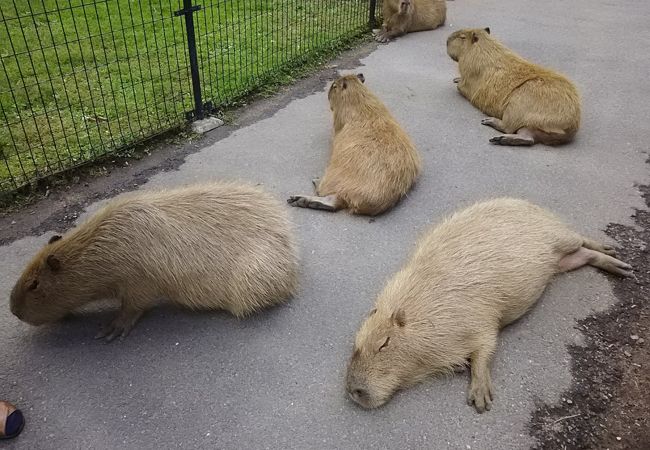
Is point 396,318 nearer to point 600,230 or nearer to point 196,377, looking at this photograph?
point 196,377

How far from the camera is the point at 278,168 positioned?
13.4 ft

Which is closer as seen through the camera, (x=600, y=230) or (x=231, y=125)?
(x=600, y=230)

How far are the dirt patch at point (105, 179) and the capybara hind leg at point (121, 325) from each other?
103cm

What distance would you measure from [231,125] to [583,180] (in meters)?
3.01

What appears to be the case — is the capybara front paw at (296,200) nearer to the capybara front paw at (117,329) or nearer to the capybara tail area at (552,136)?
the capybara front paw at (117,329)

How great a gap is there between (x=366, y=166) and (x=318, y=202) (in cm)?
42

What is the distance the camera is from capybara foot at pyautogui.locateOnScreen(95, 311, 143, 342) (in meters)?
2.69

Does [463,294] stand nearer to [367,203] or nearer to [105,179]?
[367,203]

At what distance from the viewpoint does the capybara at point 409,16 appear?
21.9 ft

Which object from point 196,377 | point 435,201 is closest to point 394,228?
point 435,201

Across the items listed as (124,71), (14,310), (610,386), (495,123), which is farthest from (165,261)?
(124,71)

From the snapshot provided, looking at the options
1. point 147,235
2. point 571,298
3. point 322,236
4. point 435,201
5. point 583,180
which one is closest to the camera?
point 147,235

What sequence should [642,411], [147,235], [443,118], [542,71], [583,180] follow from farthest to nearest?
[443,118] < [542,71] < [583,180] < [147,235] < [642,411]

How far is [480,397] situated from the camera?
7.91 feet
